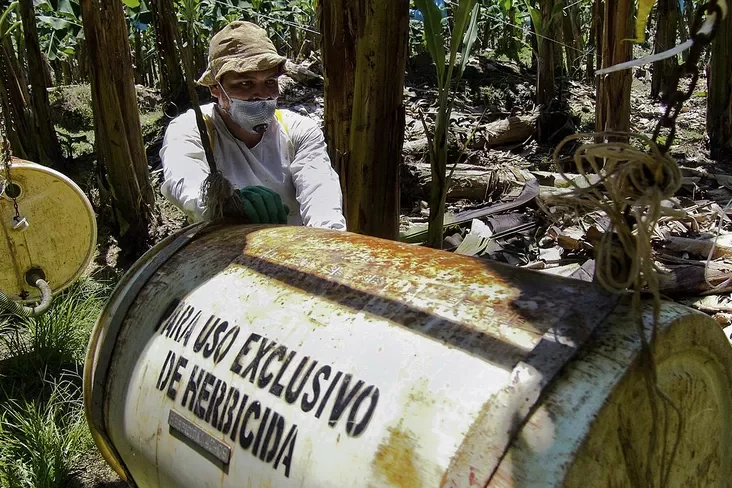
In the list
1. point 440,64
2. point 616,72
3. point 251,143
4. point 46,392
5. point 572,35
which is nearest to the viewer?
point 251,143

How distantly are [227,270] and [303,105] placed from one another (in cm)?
644

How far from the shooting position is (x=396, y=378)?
1359mm

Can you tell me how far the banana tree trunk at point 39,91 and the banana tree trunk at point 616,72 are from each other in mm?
4800

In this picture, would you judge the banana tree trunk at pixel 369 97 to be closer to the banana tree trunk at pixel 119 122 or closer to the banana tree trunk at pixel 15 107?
the banana tree trunk at pixel 119 122

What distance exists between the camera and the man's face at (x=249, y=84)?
2.85m

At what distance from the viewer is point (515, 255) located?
4551 mm

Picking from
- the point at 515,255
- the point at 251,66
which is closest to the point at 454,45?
the point at 251,66

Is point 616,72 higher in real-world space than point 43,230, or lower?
higher

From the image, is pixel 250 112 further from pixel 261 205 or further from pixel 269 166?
pixel 261 205

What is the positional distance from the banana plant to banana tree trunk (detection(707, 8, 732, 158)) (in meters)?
4.29

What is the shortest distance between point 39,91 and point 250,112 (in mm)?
4338

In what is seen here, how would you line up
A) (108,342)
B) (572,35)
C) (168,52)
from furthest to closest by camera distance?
(572,35), (168,52), (108,342)

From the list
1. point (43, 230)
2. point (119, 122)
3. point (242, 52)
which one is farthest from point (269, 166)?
point (119, 122)

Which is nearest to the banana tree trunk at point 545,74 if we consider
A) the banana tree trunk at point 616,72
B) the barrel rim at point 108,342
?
the banana tree trunk at point 616,72
